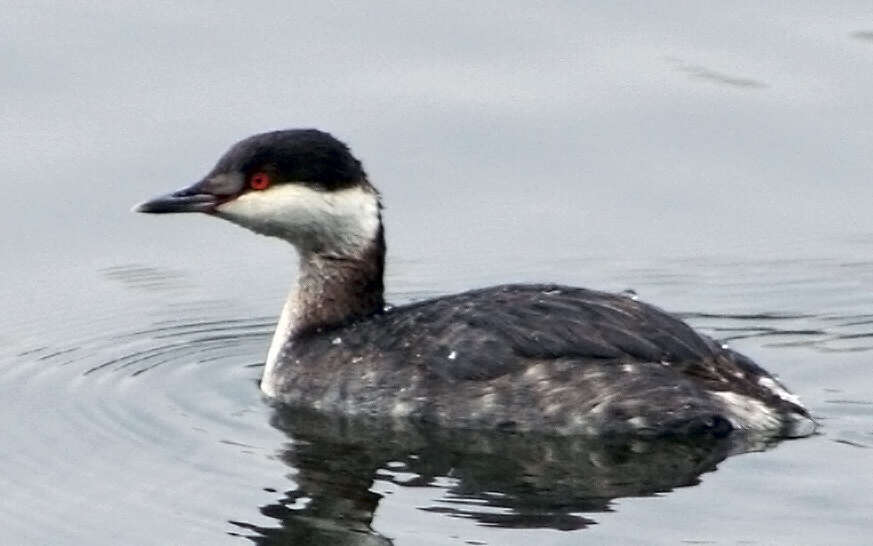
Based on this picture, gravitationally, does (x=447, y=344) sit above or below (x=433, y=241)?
below

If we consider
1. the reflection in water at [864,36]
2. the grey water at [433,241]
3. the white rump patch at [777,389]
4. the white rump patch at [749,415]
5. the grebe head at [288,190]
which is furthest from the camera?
the reflection in water at [864,36]

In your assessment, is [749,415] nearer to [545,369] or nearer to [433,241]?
[545,369]

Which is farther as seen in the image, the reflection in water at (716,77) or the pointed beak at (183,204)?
the reflection in water at (716,77)

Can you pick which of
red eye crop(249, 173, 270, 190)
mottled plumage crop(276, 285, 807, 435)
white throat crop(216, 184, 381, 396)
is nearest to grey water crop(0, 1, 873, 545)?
mottled plumage crop(276, 285, 807, 435)

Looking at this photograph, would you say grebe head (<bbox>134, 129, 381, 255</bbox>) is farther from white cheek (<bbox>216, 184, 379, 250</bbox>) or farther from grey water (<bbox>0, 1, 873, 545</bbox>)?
grey water (<bbox>0, 1, 873, 545</bbox>)

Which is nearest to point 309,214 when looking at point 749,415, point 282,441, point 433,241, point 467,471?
point 282,441

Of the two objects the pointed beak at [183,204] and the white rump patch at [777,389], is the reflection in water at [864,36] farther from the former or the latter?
the pointed beak at [183,204]

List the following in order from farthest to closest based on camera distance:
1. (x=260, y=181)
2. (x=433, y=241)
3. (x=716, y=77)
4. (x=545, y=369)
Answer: (x=716, y=77), (x=433, y=241), (x=260, y=181), (x=545, y=369)

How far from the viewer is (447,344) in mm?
12250

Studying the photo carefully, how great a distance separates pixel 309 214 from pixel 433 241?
2.23 meters

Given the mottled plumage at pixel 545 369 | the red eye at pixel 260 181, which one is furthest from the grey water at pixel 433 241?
the red eye at pixel 260 181

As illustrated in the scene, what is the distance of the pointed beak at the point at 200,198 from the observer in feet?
42.1

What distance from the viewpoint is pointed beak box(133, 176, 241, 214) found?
42.1 ft

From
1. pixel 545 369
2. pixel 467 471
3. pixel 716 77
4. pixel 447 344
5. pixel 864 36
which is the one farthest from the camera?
pixel 864 36
